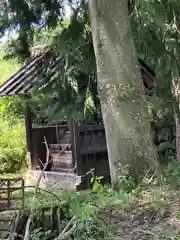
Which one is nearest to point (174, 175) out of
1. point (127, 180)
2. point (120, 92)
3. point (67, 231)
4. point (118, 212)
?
point (127, 180)

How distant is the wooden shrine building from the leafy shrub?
238 centimetres

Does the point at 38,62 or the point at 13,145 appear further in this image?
the point at 13,145

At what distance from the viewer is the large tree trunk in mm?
5402

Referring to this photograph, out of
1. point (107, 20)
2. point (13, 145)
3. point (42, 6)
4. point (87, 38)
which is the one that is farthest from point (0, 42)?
point (13, 145)

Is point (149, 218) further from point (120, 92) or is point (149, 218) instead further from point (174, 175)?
point (120, 92)

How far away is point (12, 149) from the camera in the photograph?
14.4 meters

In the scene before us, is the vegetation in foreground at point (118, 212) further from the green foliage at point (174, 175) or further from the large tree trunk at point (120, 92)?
the large tree trunk at point (120, 92)

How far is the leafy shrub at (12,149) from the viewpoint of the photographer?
14078 mm

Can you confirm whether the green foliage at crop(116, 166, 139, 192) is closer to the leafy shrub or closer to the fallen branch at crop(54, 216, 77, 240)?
the fallen branch at crop(54, 216, 77, 240)

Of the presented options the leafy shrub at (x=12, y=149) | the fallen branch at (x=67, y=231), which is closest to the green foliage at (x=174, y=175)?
the fallen branch at (x=67, y=231)

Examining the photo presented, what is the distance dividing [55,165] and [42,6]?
523cm

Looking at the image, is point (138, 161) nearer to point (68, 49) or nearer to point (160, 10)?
point (160, 10)

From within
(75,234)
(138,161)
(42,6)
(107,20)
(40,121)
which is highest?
(42,6)

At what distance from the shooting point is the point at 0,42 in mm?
7703
